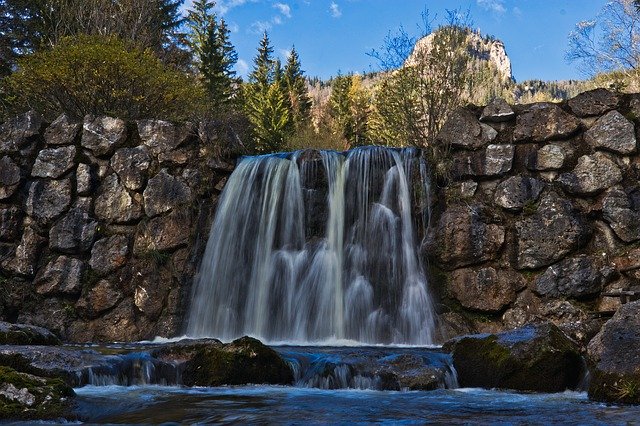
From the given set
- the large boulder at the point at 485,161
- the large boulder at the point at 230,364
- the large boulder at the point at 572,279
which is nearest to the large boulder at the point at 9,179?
the large boulder at the point at 230,364

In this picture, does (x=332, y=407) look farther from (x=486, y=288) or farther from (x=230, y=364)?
(x=486, y=288)

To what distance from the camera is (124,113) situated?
15406 mm

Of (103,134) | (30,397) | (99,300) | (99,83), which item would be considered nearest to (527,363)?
(30,397)

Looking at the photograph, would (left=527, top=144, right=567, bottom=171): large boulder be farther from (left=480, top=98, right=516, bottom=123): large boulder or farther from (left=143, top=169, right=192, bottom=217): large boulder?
(left=143, top=169, right=192, bottom=217): large boulder

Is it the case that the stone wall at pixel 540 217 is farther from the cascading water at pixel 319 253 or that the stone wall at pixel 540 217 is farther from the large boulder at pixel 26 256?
the large boulder at pixel 26 256

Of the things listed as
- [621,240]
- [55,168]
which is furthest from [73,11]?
[621,240]

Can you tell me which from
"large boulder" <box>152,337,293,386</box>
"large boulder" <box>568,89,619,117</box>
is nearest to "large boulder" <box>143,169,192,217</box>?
"large boulder" <box>152,337,293,386</box>

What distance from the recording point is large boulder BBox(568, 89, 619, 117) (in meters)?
11.2

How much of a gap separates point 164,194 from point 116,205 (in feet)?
3.66

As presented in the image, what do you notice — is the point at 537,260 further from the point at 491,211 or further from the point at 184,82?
the point at 184,82

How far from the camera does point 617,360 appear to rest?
573 cm

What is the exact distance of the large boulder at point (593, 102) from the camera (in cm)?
1120

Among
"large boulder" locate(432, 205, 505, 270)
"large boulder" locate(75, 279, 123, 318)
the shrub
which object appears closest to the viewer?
"large boulder" locate(432, 205, 505, 270)

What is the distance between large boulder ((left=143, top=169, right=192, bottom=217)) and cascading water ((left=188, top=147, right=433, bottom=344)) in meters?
0.89
